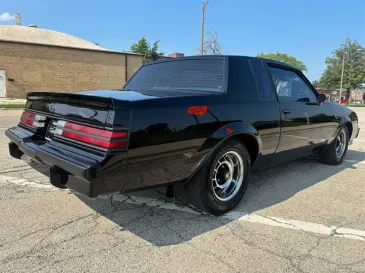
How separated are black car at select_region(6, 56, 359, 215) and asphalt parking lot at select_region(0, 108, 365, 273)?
0.38m

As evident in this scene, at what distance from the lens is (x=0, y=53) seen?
23.9m

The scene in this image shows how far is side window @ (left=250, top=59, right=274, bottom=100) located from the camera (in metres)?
3.56

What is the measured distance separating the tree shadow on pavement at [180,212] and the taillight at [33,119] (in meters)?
0.95

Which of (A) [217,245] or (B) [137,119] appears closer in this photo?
(B) [137,119]

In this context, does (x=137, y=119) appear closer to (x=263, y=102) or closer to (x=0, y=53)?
(x=263, y=102)

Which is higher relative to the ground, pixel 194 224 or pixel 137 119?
pixel 137 119

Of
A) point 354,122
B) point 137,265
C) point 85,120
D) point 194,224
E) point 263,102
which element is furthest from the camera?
point 354,122

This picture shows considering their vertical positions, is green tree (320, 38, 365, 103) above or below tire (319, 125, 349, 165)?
above

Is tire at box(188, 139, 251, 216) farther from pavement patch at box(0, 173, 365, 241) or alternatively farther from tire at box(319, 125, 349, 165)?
tire at box(319, 125, 349, 165)

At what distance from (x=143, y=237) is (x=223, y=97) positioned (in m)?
1.51

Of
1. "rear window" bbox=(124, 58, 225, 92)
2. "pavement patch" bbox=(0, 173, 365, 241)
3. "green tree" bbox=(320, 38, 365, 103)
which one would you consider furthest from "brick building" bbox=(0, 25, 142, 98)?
"green tree" bbox=(320, 38, 365, 103)

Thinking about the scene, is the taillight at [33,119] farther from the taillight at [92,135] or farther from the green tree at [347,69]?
the green tree at [347,69]

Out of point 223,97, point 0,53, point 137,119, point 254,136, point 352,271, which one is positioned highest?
point 0,53

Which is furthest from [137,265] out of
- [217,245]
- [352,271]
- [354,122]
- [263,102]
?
[354,122]
